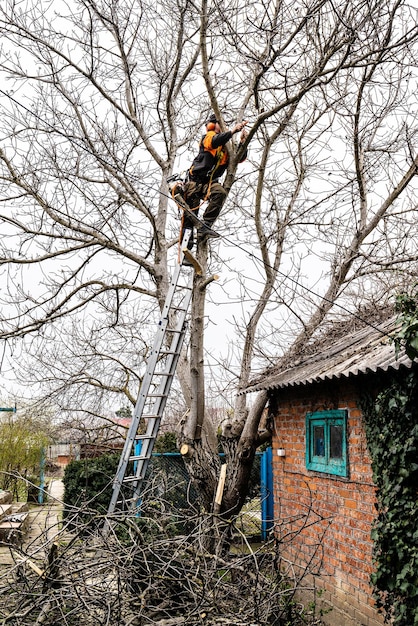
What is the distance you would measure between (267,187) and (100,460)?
661cm

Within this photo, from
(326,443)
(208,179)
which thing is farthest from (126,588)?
(208,179)

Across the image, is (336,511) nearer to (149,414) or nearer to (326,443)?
(326,443)

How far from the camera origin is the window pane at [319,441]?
7348 mm

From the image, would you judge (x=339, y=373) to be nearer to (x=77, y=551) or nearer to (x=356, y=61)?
(x=77, y=551)

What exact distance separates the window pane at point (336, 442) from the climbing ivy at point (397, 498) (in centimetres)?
96

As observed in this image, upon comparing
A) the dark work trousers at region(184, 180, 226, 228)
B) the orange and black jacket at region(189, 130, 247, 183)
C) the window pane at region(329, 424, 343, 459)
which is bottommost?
the window pane at region(329, 424, 343, 459)

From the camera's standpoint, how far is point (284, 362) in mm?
10273

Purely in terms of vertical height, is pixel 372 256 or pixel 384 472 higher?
pixel 372 256

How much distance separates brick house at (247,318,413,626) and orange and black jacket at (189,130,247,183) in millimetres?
2817

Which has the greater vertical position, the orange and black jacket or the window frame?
the orange and black jacket

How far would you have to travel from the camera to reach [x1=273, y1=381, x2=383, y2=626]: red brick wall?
6234 mm

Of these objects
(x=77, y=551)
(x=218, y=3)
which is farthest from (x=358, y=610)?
(x=218, y=3)

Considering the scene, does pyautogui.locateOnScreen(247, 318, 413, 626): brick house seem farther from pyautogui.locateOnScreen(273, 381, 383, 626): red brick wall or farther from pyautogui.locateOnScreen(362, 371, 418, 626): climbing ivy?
pyautogui.locateOnScreen(362, 371, 418, 626): climbing ivy

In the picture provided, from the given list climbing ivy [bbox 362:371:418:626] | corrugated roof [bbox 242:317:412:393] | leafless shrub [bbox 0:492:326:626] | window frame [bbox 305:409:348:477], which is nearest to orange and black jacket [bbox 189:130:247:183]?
corrugated roof [bbox 242:317:412:393]
